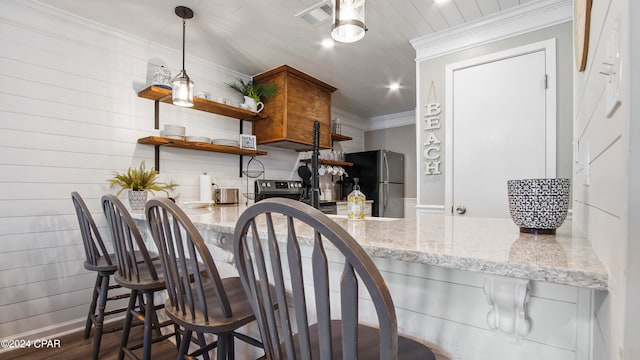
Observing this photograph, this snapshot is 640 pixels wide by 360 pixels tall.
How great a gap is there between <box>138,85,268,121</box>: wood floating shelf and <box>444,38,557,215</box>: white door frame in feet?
6.28

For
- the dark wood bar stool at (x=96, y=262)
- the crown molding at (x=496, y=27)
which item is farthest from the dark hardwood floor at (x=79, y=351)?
the crown molding at (x=496, y=27)

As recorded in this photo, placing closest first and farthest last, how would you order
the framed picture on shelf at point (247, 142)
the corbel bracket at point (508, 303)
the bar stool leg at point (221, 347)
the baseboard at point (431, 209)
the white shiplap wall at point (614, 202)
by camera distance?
the white shiplap wall at point (614, 202) < the corbel bracket at point (508, 303) < the bar stool leg at point (221, 347) < the baseboard at point (431, 209) < the framed picture on shelf at point (247, 142)

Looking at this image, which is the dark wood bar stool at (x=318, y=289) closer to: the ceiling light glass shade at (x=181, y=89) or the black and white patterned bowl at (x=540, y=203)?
the black and white patterned bowl at (x=540, y=203)

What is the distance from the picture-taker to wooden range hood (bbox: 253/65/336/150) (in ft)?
11.1

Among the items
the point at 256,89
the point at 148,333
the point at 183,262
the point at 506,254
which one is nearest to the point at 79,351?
the point at 148,333

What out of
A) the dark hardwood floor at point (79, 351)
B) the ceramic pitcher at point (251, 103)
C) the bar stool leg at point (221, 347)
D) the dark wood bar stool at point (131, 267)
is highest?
the ceramic pitcher at point (251, 103)

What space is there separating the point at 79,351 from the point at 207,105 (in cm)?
214

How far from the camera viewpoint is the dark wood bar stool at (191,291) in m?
0.96

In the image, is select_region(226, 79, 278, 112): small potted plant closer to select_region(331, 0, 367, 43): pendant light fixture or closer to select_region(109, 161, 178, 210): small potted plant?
select_region(109, 161, 178, 210): small potted plant

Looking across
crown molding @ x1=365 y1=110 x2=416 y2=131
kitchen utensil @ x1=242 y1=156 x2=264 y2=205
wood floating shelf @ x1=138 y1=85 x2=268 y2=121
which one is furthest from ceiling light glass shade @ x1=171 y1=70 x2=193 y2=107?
crown molding @ x1=365 y1=110 x2=416 y2=131

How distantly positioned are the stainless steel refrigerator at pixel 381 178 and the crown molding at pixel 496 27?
2079 millimetres

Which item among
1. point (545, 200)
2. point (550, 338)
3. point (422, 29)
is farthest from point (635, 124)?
point (422, 29)

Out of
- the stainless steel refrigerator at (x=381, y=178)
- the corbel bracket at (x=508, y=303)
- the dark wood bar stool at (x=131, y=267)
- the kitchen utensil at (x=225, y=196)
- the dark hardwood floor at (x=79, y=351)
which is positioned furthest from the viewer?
the stainless steel refrigerator at (x=381, y=178)

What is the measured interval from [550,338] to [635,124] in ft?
2.05
